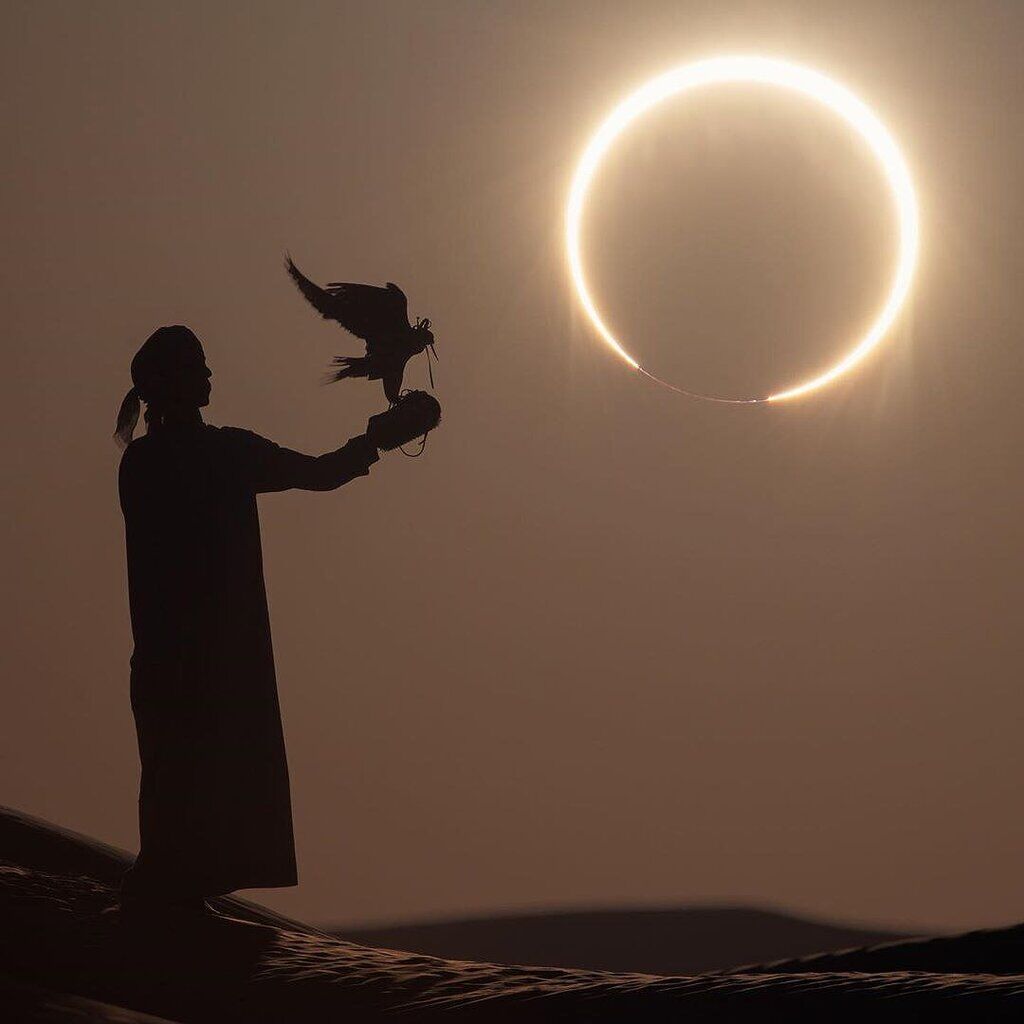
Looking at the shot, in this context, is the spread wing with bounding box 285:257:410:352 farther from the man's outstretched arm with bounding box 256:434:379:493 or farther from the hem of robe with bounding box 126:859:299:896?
the hem of robe with bounding box 126:859:299:896

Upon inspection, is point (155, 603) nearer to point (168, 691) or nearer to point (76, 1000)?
point (168, 691)

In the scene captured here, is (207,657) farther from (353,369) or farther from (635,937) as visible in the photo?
(635,937)

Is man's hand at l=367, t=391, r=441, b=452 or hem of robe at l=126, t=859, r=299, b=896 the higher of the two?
man's hand at l=367, t=391, r=441, b=452

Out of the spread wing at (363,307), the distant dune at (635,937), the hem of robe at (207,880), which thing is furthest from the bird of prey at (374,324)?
the distant dune at (635,937)

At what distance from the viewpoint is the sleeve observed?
7445 mm

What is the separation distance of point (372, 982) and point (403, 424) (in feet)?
9.66

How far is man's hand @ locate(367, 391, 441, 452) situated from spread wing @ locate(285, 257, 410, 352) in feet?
1.32

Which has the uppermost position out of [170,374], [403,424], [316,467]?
[170,374]

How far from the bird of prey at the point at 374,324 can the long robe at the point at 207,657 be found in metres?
0.40

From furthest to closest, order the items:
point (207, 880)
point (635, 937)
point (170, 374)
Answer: point (635, 937) < point (170, 374) < point (207, 880)

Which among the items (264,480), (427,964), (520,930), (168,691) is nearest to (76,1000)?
(427,964)

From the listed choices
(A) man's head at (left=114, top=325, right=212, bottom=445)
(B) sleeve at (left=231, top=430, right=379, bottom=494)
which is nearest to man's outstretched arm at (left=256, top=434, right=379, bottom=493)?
(B) sleeve at (left=231, top=430, right=379, bottom=494)

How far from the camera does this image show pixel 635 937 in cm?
4150

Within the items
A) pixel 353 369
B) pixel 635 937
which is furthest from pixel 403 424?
pixel 635 937
